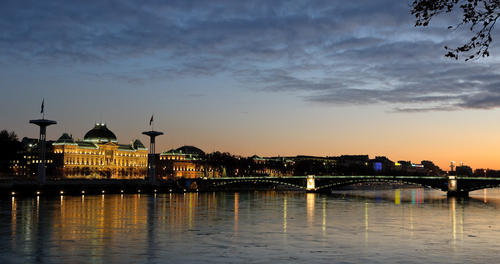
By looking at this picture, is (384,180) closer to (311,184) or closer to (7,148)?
(311,184)

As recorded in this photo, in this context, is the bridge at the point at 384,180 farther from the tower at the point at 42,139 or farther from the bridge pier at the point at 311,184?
the tower at the point at 42,139

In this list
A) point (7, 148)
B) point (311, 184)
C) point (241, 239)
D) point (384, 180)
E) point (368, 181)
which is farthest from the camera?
point (311, 184)

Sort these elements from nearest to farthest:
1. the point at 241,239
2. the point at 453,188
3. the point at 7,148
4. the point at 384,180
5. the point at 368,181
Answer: the point at 241,239, the point at 7,148, the point at 453,188, the point at 368,181, the point at 384,180

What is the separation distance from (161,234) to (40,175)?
91275 millimetres

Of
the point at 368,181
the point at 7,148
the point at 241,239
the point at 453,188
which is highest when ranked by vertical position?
the point at 7,148

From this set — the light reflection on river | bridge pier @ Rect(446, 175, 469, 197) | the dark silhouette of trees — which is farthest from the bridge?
the light reflection on river

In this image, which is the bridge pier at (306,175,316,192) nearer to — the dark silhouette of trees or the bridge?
the bridge

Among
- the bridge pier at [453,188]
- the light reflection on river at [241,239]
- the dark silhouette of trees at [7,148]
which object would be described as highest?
the dark silhouette of trees at [7,148]

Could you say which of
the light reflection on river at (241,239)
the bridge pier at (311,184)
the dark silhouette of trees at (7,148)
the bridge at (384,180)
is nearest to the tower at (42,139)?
the dark silhouette of trees at (7,148)

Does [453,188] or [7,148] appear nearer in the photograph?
[7,148]

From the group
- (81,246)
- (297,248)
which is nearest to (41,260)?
(81,246)

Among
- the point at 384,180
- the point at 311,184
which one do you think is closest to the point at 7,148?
the point at 311,184

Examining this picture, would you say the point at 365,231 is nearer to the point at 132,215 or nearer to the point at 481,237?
the point at 481,237

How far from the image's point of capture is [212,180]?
16175 centimetres
